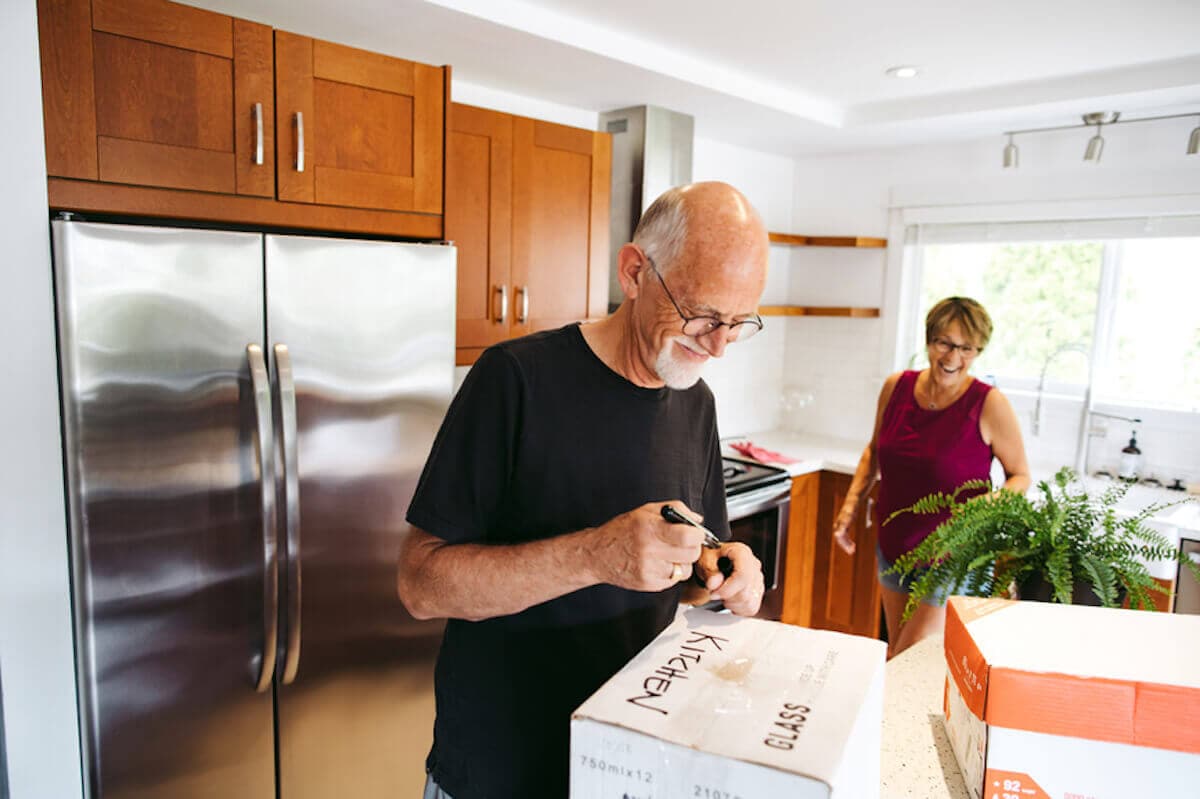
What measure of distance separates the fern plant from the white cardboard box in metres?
0.46

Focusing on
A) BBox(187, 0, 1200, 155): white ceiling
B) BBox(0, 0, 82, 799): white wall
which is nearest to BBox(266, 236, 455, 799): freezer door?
BBox(0, 0, 82, 799): white wall

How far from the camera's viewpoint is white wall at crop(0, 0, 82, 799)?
153cm

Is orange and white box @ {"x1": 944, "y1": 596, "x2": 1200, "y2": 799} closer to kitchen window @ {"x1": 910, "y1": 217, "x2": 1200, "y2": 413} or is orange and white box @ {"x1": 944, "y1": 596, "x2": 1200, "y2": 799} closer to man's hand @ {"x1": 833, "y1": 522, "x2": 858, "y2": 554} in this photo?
man's hand @ {"x1": 833, "y1": 522, "x2": 858, "y2": 554}

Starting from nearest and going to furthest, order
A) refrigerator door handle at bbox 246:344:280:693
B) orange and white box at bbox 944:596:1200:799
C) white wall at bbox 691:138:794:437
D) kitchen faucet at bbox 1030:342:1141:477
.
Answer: orange and white box at bbox 944:596:1200:799
refrigerator door handle at bbox 246:344:280:693
kitchen faucet at bbox 1030:342:1141:477
white wall at bbox 691:138:794:437

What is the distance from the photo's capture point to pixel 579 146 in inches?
110

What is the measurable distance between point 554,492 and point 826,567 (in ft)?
9.43

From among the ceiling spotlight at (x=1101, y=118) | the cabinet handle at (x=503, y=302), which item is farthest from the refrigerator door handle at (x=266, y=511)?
the ceiling spotlight at (x=1101, y=118)

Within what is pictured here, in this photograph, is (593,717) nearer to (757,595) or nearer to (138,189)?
(757,595)

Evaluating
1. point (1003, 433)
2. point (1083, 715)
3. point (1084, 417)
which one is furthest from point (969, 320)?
point (1083, 715)

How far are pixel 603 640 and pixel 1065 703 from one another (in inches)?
24.7

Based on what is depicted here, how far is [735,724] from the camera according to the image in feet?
2.59

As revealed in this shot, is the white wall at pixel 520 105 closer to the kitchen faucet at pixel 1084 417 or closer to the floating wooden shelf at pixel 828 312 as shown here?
the floating wooden shelf at pixel 828 312

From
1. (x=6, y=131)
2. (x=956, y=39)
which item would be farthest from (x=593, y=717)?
(x=956, y=39)

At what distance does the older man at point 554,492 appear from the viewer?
3.87ft
